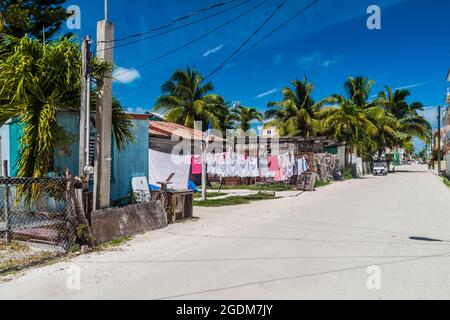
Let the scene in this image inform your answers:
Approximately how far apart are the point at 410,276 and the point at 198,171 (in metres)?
16.9

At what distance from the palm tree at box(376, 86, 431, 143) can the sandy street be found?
149ft

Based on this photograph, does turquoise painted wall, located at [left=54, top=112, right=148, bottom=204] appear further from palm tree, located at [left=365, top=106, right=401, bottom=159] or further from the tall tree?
palm tree, located at [left=365, top=106, right=401, bottom=159]

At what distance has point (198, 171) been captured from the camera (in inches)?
859

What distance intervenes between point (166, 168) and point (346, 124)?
24.6 m

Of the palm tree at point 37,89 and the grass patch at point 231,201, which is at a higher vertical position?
the palm tree at point 37,89

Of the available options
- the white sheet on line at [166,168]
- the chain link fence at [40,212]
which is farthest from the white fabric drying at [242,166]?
the chain link fence at [40,212]

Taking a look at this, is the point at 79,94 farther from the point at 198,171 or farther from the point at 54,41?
the point at 198,171

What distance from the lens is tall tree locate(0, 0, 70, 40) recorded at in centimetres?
1647

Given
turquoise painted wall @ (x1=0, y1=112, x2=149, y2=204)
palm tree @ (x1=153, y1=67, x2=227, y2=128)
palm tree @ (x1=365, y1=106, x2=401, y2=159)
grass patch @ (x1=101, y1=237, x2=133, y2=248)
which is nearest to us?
grass patch @ (x1=101, y1=237, x2=133, y2=248)

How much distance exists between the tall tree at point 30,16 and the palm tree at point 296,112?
2443cm

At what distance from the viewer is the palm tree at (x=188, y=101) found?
34.1 m

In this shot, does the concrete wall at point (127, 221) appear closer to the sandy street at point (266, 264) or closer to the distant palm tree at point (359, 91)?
the sandy street at point (266, 264)

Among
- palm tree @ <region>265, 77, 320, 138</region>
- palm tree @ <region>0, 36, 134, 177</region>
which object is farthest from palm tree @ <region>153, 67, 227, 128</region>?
palm tree @ <region>0, 36, 134, 177</region>

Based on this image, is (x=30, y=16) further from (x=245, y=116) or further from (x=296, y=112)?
(x=245, y=116)
